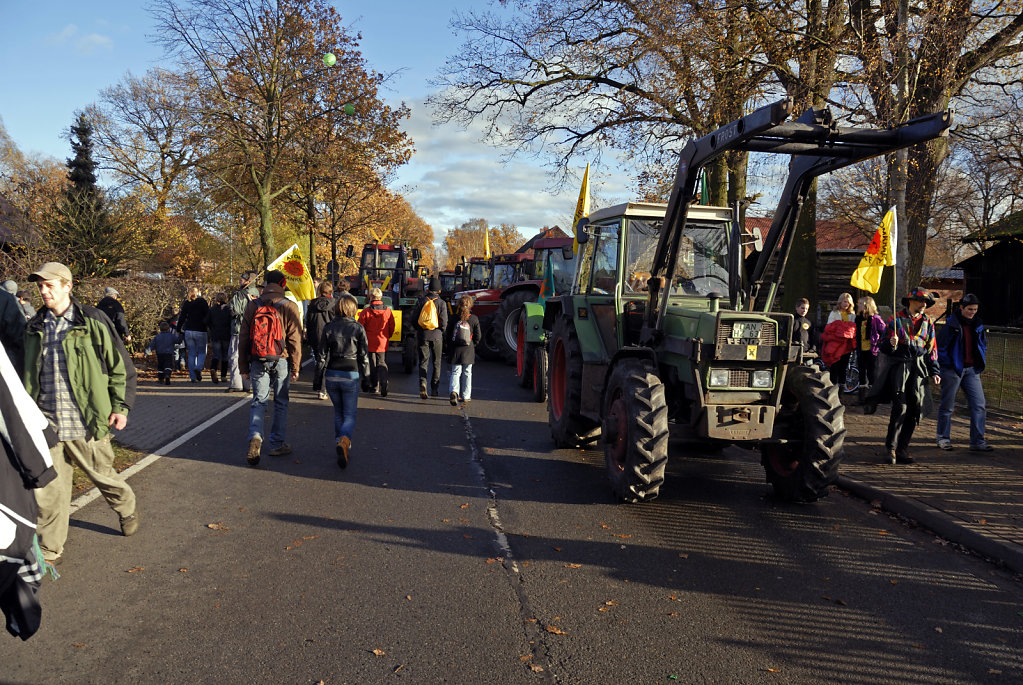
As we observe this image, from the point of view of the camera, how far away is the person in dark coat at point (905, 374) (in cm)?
869

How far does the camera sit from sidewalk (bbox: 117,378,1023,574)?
6180mm

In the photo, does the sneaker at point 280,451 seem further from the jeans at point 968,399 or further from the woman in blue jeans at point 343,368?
the jeans at point 968,399

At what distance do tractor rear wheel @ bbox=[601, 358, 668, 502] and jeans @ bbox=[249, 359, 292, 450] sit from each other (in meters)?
3.67

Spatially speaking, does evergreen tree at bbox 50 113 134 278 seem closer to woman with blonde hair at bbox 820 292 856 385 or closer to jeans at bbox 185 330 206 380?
jeans at bbox 185 330 206 380

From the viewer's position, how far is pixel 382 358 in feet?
45.1

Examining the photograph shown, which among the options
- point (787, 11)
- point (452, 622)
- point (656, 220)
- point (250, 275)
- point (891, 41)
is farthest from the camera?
point (787, 11)

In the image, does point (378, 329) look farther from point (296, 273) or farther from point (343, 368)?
point (343, 368)

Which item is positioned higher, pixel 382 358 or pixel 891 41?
pixel 891 41

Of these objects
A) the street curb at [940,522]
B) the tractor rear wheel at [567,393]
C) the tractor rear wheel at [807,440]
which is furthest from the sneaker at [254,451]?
the street curb at [940,522]

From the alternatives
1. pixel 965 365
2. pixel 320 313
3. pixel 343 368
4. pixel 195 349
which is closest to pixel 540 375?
pixel 320 313

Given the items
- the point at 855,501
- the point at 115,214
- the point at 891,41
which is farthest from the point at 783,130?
the point at 115,214

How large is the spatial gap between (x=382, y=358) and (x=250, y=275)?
2.67m

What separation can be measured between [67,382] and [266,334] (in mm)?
3117

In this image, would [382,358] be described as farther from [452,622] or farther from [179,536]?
[452,622]
